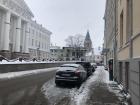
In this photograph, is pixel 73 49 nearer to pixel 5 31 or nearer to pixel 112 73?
pixel 5 31

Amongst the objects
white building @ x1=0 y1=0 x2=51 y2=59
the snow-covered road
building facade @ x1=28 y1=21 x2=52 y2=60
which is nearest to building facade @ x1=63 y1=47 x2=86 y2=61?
building facade @ x1=28 y1=21 x2=52 y2=60

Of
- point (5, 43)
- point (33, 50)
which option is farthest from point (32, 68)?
point (33, 50)

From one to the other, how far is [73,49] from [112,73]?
9875 centimetres

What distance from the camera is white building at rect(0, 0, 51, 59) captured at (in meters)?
69.1

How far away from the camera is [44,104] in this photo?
10.2m

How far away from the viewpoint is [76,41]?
415 feet

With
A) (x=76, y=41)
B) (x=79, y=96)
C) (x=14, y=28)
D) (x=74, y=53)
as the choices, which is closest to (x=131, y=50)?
(x=79, y=96)

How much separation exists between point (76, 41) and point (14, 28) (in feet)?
170

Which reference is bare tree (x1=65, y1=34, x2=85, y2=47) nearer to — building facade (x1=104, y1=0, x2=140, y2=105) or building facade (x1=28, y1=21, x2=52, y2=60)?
building facade (x1=28, y1=21, x2=52, y2=60)

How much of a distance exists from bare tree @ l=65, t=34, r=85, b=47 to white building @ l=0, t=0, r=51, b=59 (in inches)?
1404

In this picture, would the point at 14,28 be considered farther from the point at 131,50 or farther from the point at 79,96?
the point at 131,50

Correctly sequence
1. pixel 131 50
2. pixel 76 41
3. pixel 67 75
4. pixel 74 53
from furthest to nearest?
1. pixel 76 41
2. pixel 74 53
3. pixel 67 75
4. pixel 131 50

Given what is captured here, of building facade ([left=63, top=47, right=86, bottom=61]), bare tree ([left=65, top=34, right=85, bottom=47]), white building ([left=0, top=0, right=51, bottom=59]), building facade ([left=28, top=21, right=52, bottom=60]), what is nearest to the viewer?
white building ([left=0, top=0, right=51, bottom=59])

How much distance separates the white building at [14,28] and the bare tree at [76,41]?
35.7m
